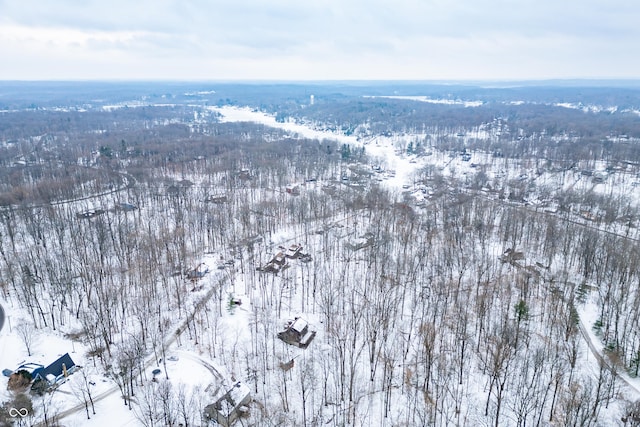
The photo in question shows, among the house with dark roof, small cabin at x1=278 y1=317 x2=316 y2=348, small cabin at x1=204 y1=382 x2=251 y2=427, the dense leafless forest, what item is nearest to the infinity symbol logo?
the dense leafless forest

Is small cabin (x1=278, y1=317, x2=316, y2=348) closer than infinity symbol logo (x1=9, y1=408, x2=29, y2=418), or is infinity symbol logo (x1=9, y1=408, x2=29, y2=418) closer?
infinity symbol logo (x1=9, y1=408, x2=29, y2=418)

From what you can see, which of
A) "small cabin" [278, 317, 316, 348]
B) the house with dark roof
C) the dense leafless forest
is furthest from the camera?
"small cabin" [278, 317, 316, 348]

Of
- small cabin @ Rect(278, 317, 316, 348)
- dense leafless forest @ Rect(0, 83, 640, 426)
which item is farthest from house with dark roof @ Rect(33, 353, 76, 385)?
small cabin @ Rect(278, 317, 316, 348)

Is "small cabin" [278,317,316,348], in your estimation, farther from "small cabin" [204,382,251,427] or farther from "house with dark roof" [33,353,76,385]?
"house with dark roof" [33,353,76,385]

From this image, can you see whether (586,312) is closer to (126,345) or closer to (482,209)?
(482,209)

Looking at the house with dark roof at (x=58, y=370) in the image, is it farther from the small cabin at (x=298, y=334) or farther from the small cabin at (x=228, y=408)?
the small cabin at (x=298, y=334)

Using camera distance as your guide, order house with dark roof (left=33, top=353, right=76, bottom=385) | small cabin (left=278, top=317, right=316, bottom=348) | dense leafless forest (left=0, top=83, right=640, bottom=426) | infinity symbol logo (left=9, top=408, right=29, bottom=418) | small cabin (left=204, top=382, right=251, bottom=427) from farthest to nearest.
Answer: small cabin (left=278, top=317, right=316, bottom=348)
house with dark roof (left=33, top=353, right=76, bottom=385)
dense leafless forest (left=0, top=83, right=640, bottom=426)
infinity symbol logo (left=9, top=408, right=29, bottom=418)
small cabin (left=204, top=382, right=251, bottom=427)

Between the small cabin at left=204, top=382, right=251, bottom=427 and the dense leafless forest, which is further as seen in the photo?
the dense leafless forest

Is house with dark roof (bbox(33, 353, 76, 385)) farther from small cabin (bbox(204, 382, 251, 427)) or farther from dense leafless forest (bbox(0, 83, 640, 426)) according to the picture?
small cabin (bbox(204, 382, 251, 427))
